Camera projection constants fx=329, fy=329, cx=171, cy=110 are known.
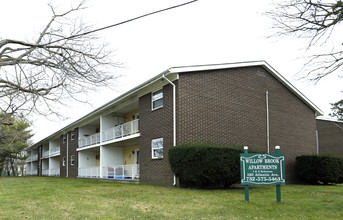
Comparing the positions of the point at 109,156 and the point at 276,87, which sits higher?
the point at 276,87

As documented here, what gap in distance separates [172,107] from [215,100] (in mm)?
2380

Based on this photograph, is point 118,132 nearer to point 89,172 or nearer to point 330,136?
point 89,172

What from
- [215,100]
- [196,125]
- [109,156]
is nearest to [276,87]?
[215,100]

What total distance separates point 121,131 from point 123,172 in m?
2.76

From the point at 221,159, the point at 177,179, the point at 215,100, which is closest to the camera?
the point at 221,159

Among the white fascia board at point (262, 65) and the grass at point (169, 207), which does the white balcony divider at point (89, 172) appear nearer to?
the white fascia board at point (262, 65)

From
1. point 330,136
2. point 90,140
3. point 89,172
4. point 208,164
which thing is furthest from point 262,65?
point 330,136

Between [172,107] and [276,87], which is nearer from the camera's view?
[172,107]

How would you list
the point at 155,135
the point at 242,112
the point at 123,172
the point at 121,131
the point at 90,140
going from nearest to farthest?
1. the point at 155,135
2. the point at 242,112
3. the point at 123,172
4. the point at 121,131
5. the point at 90,140

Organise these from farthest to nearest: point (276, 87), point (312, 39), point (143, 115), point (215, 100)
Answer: point (276, 87) < point (143, 115) < point (215, 100) < point (312, 39)

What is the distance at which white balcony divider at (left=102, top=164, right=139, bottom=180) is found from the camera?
19148mm

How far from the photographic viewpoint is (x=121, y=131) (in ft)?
68.9

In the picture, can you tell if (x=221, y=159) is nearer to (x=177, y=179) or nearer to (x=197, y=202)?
(x=177, y=179)

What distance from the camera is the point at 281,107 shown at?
790 inches
